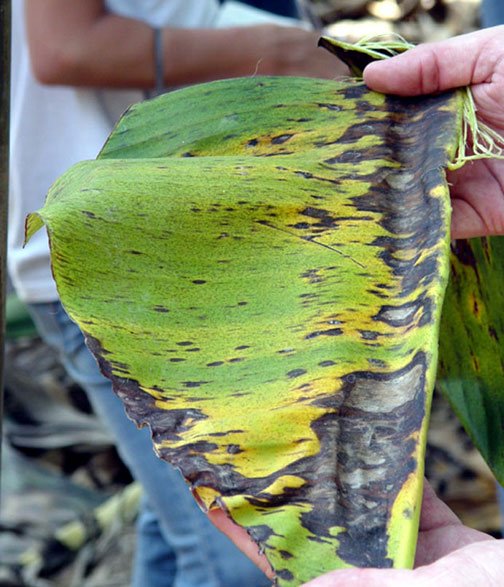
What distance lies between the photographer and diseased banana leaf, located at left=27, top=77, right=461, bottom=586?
1.34ft

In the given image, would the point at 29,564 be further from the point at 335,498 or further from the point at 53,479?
the point at 335,498

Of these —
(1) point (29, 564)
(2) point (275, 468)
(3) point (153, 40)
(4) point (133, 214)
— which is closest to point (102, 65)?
(3) point (153, 40)

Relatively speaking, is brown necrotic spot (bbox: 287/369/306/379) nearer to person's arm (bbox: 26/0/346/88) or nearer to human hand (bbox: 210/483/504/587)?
human hand (bbox: 210/483/504/587)

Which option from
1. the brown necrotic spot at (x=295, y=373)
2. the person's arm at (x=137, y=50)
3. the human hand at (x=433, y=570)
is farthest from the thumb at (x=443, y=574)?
the person's arm at (x=137, y=50)

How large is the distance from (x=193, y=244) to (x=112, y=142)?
122 mm

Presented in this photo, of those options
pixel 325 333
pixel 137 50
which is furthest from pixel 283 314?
pixel 137 50

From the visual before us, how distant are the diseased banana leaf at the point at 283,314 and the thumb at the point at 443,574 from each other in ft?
0.05

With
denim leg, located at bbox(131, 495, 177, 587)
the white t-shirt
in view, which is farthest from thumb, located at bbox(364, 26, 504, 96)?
denim leg, located at bbox(131, 495, 177, 587)

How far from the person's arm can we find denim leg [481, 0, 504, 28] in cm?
17

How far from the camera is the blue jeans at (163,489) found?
102cm

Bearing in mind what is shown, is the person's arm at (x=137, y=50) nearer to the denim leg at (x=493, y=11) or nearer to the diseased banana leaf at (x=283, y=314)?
the denim leg at (x=493, y=11)

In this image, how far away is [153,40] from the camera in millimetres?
964

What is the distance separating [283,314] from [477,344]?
0.21 metres

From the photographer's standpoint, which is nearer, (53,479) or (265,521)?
(265,521)
